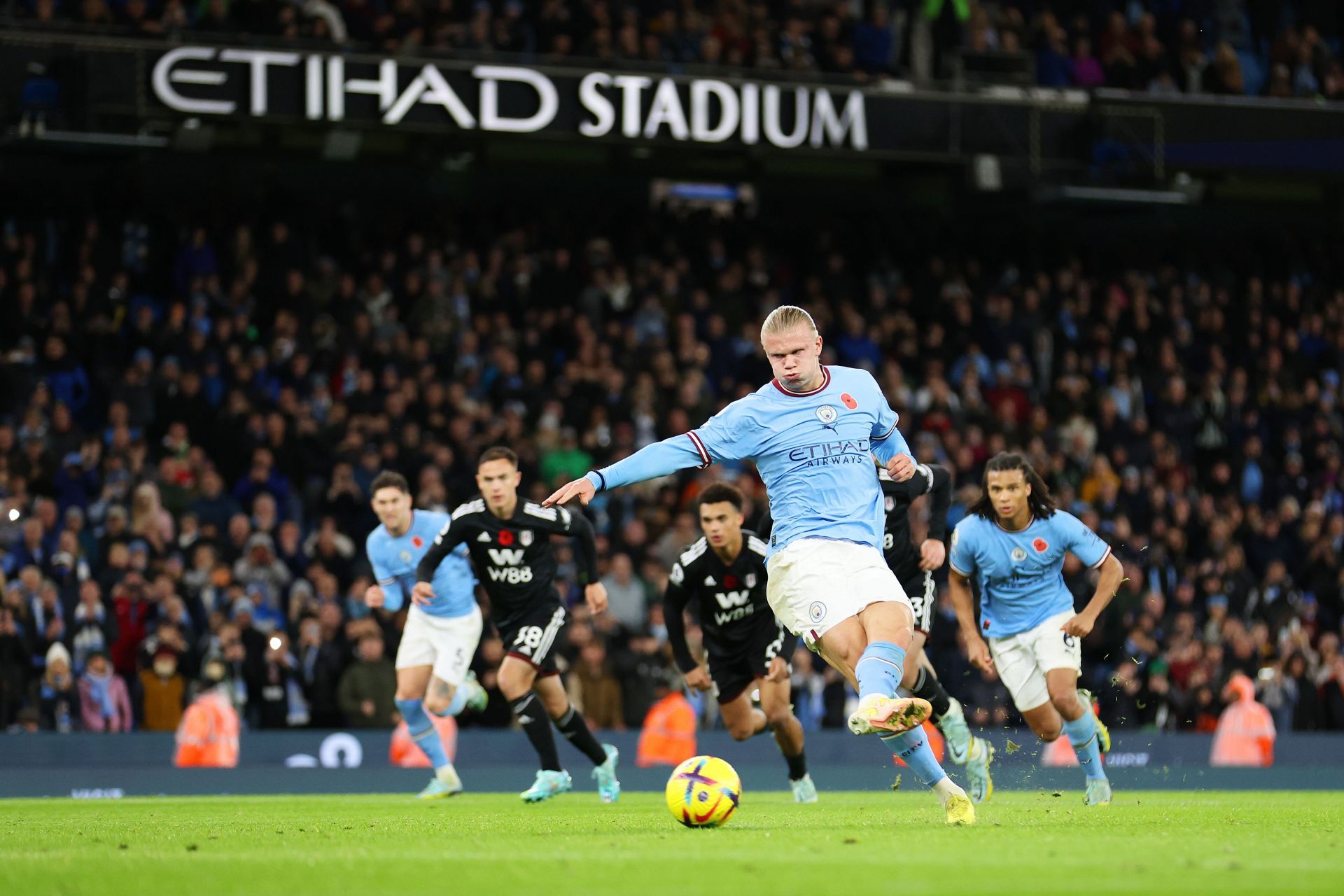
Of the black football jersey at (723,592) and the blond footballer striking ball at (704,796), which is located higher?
the black football jersey at (723,592)

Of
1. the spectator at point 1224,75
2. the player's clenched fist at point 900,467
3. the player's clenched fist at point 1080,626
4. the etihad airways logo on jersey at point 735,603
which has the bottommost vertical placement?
the player's clenched fist at point 1080,626

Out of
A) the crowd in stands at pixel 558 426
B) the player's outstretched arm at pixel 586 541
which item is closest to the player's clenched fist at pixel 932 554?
the player's outstretched arm at pixel 586 541

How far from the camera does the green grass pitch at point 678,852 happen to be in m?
6.35

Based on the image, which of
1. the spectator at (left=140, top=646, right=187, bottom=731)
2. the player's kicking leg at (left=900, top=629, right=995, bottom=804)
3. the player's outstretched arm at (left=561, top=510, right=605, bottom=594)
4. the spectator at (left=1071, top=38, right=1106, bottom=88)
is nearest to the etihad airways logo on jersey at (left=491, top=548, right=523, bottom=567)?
the player's outstretched arm at (left=561, top=510, right=605, bottom=594)

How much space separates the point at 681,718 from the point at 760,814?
817 centimetres

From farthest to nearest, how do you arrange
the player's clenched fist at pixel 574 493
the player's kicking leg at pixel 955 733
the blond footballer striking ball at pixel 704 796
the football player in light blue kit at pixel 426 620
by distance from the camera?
the football player in light blue kit at pixel 426 620 < the player's kicking leg at pixel 955 733 < the blond footballer striking ball at pixel 704 796 < the player's clenched fist at pixel 574 493

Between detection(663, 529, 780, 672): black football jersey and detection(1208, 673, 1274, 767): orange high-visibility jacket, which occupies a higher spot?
A: detection(663, 529, 780, 672): black football jersey

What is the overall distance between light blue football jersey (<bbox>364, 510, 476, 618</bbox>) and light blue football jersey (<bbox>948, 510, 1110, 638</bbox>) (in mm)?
4138

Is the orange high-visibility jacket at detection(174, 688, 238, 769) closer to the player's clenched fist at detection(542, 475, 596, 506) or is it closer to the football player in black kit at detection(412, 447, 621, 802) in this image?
the football player in black kit at detection(412, 447, 621, 802)

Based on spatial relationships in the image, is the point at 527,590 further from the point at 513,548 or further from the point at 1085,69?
the point at 1085,69

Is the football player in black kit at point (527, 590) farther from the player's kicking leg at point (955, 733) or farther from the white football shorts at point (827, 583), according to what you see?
the white football shorts at point (827, 583)

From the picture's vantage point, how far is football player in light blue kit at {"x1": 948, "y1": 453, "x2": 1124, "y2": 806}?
469 inches

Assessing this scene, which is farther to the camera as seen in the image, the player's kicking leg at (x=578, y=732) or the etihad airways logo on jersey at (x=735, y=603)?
the player's kicking leg at (x=578, y=732)

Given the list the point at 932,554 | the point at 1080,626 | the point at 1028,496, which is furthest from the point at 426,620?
the point at 1080,626
